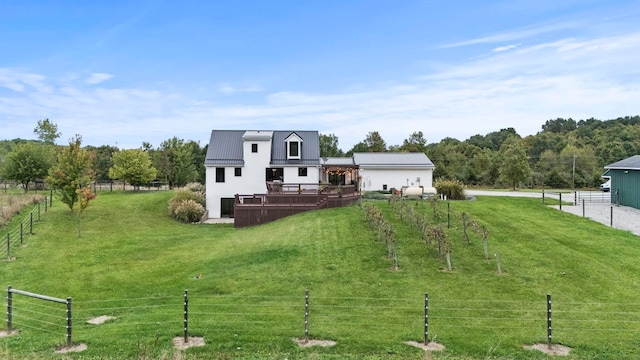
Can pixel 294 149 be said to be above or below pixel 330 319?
above

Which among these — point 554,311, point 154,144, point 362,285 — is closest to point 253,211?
point 362,285

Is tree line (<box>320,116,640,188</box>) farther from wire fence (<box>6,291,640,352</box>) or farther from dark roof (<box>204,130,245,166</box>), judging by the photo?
wire fence (<box>6,291,640,352</box>)

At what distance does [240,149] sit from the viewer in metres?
33.2

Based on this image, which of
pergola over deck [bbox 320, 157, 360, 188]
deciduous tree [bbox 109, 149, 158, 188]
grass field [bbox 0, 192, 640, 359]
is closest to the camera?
grass field [bbox 0, 192, 640, 359]

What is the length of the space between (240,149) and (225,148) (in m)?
1.19

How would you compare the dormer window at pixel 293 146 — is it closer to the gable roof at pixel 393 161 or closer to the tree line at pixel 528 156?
the gable roof at pixel 393 161

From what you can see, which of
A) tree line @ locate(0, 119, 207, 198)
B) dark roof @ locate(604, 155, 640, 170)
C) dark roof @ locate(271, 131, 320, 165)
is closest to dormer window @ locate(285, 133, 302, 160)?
dark roof @ locate(271, 131, 320, 165)

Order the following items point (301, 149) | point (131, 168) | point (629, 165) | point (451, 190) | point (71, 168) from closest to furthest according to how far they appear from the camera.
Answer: point (71, 168)
point (629, 165)
point (451, 190)
point (301, 149)
point (131, 168)

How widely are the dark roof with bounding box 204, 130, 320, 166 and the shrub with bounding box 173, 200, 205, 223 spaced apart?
13.3 feet

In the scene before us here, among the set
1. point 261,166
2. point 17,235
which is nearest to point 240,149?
point 261,166

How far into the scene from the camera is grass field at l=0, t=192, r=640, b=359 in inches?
316

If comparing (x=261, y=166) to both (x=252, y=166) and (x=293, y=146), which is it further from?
(x=293, y=146)

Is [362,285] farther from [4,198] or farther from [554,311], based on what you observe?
[4,198]

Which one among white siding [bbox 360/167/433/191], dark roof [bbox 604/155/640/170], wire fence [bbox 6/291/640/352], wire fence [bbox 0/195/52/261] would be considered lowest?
wire fence [bbox 6/291/640/352]
